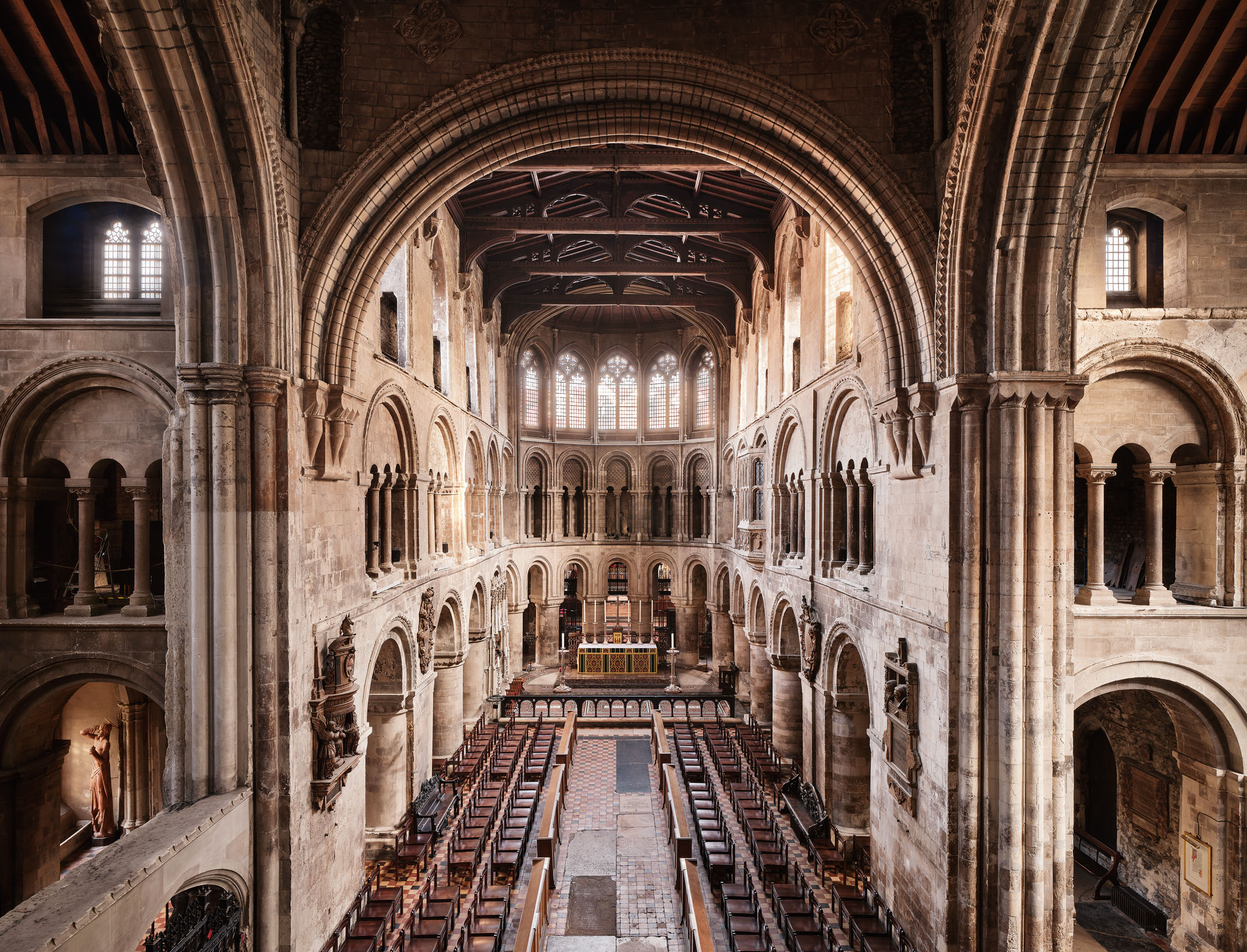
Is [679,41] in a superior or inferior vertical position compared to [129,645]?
superior

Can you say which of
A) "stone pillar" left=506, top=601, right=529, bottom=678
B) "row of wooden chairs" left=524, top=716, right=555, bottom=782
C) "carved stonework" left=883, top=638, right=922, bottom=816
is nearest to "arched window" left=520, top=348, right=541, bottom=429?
"stone pillar" left=506, top=601, right=529, bottom=678

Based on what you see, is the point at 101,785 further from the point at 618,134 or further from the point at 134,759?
the point at 618,134

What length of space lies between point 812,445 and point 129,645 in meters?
11.4

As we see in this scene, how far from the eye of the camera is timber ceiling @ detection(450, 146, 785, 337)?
1542 centimetres

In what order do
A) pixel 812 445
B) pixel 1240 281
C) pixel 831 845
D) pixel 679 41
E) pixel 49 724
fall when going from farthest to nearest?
pixel 812 445, pixel 831 845, pixel 49 724, pixel 1240 281, pixel 679 41

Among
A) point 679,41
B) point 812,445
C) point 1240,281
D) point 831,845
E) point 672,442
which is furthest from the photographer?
point 672,442

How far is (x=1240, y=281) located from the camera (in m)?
9.34

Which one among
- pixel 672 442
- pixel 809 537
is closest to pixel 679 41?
pixel 809 537

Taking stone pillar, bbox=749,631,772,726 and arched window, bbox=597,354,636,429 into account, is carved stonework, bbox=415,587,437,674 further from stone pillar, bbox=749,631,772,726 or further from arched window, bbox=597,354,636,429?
arched window, bbox=597,354,636,429

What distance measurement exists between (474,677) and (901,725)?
12.8m

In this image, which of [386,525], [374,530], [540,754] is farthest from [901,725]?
[540,754]

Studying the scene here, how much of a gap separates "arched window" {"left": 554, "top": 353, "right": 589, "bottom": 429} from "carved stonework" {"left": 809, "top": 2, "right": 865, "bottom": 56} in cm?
2016

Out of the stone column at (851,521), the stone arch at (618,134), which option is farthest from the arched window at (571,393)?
the stone arch at (618,134)

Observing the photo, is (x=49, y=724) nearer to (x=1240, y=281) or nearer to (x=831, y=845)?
(x=831, y=845)
